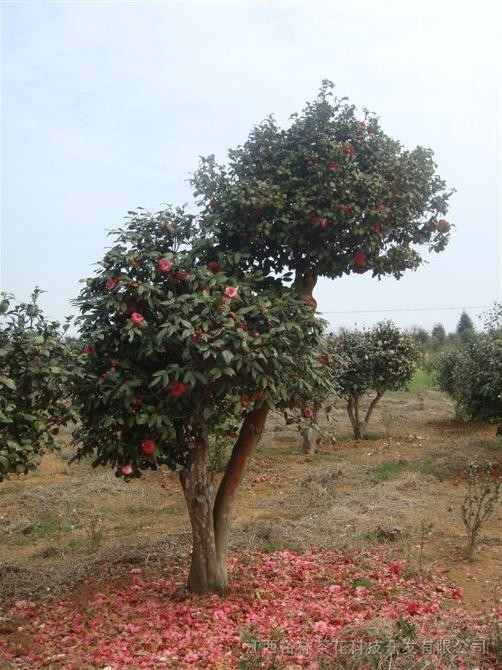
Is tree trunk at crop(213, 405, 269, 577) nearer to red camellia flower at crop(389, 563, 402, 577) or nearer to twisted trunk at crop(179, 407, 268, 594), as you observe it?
twisted trunk at crop(179, 407, 268, 594)

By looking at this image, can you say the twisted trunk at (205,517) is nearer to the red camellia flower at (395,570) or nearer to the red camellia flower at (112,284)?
the red camellia flower at (112,284)

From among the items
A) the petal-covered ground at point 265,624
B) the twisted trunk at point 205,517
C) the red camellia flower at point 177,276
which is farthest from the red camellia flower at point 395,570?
the red camellia flower at point 177,276

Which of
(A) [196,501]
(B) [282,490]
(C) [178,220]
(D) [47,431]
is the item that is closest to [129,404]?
(D) [47,431]

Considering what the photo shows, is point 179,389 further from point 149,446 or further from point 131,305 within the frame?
point 131,305

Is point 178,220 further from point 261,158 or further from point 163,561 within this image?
point 163,561

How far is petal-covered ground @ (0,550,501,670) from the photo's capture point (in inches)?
127

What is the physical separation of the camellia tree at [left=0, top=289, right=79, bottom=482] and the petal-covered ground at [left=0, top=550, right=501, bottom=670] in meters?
1.14

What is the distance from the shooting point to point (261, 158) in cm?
464

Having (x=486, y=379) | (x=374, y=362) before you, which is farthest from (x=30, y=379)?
(x=374, y=362)

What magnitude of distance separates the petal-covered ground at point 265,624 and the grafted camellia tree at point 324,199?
7.82ft

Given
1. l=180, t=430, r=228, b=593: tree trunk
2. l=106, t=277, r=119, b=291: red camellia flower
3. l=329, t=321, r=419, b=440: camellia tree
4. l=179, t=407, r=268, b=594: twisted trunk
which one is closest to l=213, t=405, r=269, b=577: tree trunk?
l=179, t=407, r=268, b=594: twisted trunk

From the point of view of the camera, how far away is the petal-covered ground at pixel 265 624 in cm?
324

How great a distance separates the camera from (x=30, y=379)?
370 centimetres

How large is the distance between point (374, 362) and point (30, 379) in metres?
10.2
